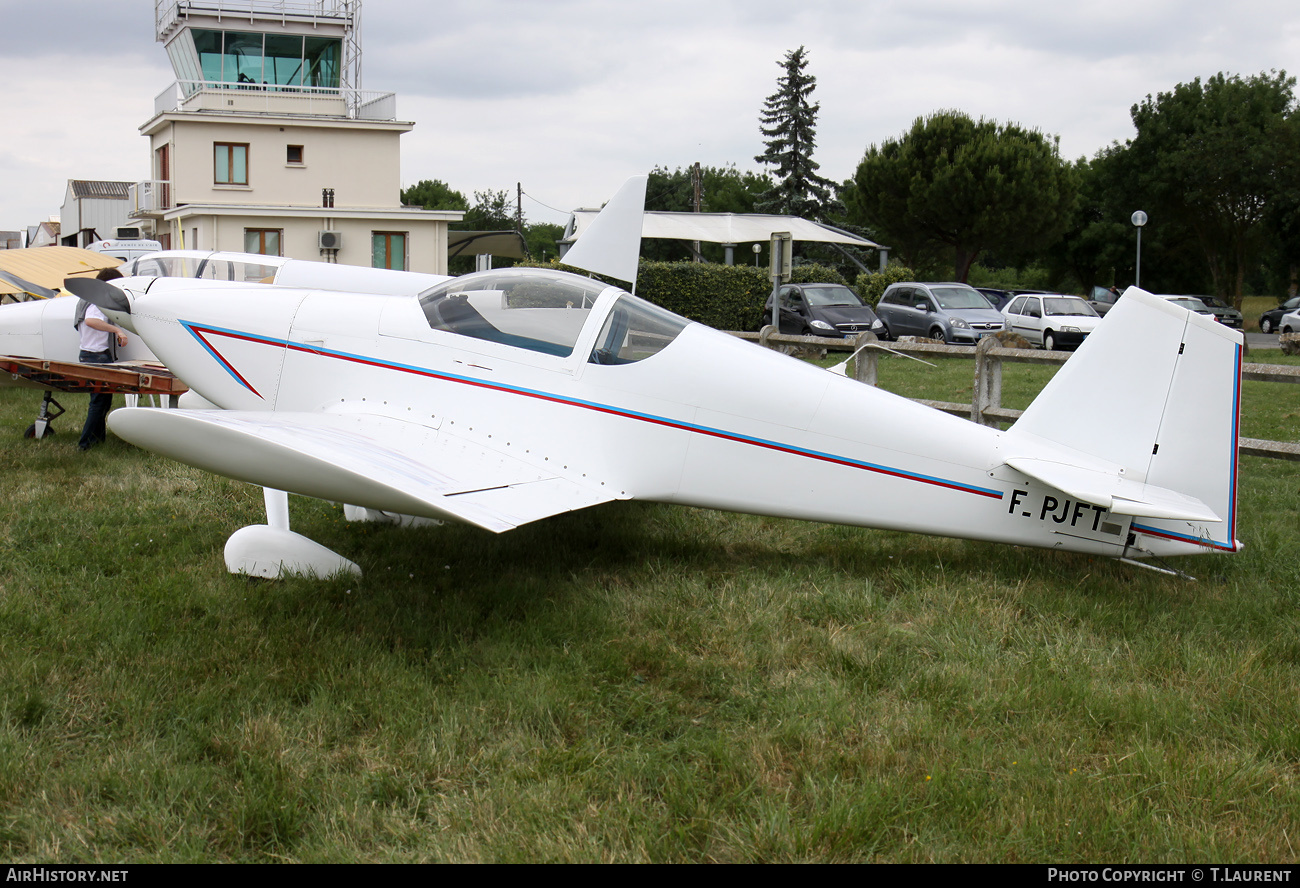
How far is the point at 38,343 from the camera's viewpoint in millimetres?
9406

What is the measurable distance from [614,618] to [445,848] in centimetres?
190

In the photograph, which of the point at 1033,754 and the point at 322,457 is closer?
the point at 1033,754

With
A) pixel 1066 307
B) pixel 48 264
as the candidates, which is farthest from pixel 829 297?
pixel 48 264

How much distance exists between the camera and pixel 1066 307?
910 inches

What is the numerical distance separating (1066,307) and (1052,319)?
4.21 ft

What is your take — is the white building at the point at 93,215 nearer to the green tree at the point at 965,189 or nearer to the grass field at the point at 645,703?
the green tree at the point at 965,189

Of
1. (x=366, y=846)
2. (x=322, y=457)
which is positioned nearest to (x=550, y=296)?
(x=322, y=457)

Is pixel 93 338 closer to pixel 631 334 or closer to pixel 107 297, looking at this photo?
pixel 107 297

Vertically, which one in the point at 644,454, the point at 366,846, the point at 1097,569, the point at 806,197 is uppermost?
the point at 806,197

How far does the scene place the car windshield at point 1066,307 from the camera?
22.7 metres

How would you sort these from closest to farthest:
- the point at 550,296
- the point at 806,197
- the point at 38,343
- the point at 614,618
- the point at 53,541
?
the point at 614,618 < the point at 550,296 < the point at 53,541 < the point at 38,343 < the point at 806,197

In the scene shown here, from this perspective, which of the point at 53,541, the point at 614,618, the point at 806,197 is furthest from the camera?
the point at 806,197

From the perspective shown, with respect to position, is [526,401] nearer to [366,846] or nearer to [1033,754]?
[366,846]

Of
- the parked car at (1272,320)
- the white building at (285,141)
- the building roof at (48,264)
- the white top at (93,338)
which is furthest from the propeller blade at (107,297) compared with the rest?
the parked car at (1272,320)
